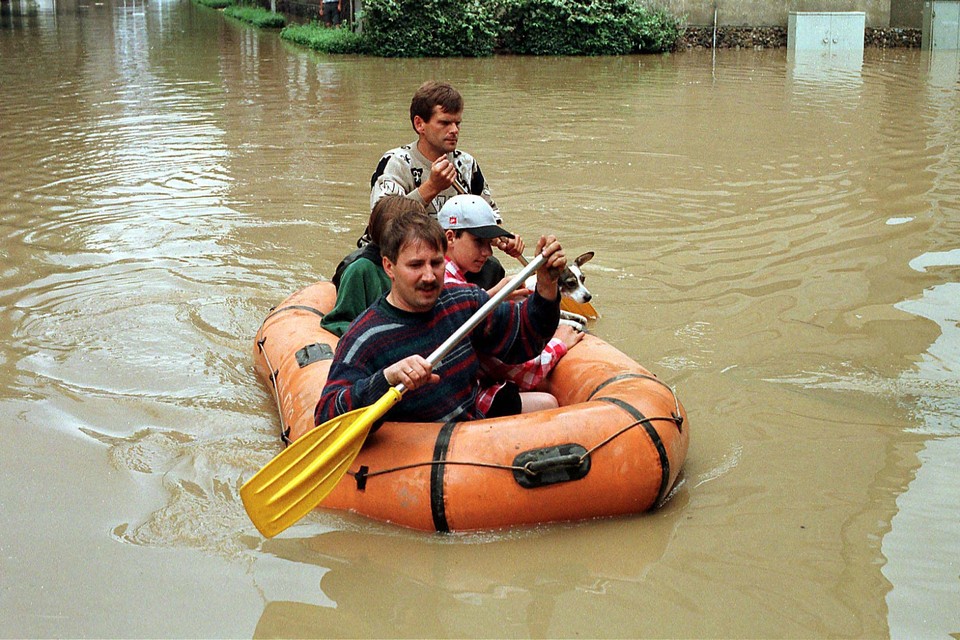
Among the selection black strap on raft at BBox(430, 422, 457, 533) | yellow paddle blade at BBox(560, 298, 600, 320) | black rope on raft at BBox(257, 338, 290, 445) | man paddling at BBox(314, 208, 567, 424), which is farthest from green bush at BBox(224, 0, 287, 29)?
black strap on raft at BBox(430, 422, 457, 533)

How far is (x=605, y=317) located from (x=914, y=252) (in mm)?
2494

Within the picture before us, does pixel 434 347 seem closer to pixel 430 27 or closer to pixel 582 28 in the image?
pixel 430 27

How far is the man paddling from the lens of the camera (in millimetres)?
3650

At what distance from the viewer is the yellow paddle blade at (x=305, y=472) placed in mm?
3637

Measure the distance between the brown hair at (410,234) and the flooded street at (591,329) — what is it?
1026 mm

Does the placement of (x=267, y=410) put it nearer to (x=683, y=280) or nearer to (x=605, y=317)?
(x=605, y=317)

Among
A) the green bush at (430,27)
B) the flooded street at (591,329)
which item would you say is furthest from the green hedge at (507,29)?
the flooded street at (591,329)

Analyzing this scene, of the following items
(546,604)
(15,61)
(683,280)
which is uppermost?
(15,61)

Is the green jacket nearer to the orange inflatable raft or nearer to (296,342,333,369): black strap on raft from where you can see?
(296,342,333,369): black strap on raft

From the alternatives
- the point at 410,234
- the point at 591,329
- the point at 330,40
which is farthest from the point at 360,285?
the point at 330,40

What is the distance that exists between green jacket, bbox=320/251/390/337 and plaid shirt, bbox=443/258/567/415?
1.31 ft

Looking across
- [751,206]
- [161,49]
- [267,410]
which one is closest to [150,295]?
[267,410]

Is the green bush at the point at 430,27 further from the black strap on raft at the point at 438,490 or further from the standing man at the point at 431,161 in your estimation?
the black strap on raft at the point at 438,490

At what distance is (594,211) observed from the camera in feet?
28.5
